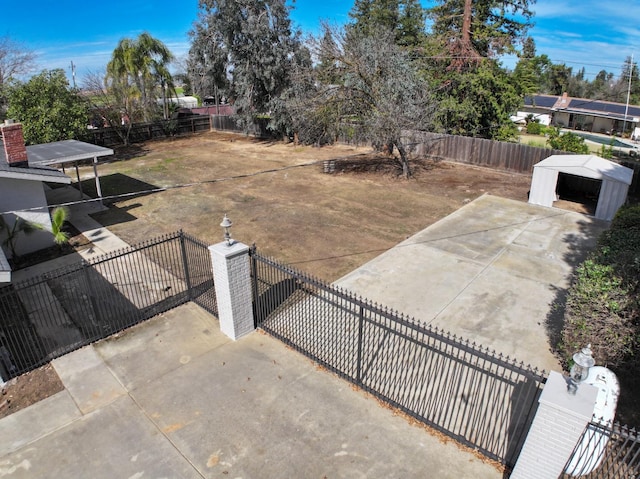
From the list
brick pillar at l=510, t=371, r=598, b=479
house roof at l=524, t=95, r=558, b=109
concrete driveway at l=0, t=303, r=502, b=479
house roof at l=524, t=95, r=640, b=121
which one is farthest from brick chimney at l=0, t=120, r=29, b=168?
house roof at l=524, t=95, r=558, b=109

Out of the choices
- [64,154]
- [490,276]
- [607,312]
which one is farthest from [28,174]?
[607,312]

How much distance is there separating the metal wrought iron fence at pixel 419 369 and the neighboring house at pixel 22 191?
7572mm

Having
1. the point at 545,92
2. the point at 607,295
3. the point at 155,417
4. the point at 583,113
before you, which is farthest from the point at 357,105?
the point at 545,92

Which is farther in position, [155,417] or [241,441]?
[155,417]

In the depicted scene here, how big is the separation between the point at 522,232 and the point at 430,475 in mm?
9561

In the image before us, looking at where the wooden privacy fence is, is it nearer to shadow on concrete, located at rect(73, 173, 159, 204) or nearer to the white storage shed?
the white storage shed

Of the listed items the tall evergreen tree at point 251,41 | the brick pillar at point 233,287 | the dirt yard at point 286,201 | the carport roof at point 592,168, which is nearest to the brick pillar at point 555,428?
the brick pillar at point 233,287

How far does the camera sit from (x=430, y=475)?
15.8 ft

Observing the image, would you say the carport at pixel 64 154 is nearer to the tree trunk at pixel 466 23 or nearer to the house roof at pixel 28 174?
the house roof at pixel 28 174

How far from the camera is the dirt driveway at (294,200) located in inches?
468

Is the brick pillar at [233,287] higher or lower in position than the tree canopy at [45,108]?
lower

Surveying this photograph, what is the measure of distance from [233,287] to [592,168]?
41.7 feet

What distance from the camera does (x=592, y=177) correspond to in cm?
1350

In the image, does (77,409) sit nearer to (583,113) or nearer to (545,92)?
(583,113)
